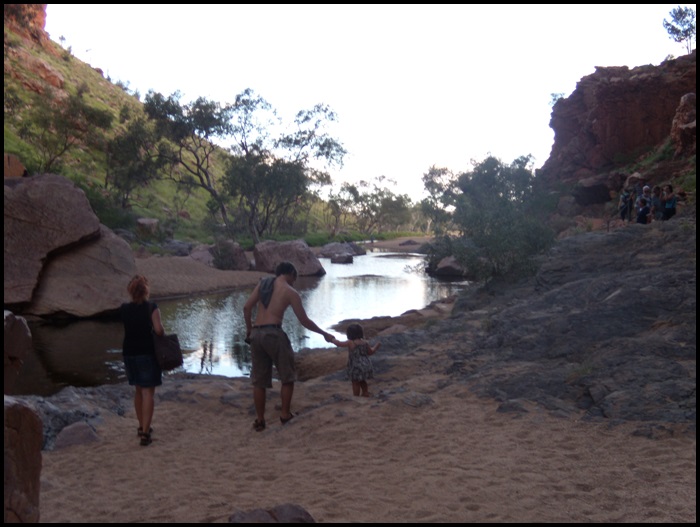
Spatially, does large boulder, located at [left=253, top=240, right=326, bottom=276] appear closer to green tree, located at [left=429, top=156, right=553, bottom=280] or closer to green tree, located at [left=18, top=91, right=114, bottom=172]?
green tree, located at [left=429, top=156, right=553, bottom=280]

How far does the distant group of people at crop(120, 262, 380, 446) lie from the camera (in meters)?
6.23

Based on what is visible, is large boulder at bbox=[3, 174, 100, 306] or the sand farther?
large boulder at bbox=[3, 174, 100, 306]

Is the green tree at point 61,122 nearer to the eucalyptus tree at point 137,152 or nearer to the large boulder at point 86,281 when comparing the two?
the eucalyptus tree at point 137,152

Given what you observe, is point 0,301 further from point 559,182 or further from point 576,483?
point 559,182

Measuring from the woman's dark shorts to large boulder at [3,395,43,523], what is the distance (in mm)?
2528

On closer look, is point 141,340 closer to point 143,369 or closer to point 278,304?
point 143,369

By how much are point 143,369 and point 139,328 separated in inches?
14.9

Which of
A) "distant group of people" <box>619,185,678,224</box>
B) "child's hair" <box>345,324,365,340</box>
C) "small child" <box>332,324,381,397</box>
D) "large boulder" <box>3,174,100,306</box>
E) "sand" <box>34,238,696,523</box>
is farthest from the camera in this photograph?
"distant group of people" <box>619,185,678,224</box>

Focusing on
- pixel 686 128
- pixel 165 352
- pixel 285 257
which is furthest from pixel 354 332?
pixel 686 128

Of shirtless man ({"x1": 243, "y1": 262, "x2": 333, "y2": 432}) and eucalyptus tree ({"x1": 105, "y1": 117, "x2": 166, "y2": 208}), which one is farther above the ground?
eucalyptus tree ({"x1": 105, "y1": 117, "x2": 166, "y2": 208})

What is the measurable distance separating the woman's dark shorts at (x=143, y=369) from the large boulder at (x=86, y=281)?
429 inches

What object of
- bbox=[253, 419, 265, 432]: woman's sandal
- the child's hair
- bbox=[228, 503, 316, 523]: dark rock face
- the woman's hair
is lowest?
bbox=[253, 419, 265, 432]: woman's sandal

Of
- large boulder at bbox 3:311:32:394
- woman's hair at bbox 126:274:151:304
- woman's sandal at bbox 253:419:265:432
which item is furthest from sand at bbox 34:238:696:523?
woman's hair at bbox 126:274:151:304

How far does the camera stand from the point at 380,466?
5.48m
